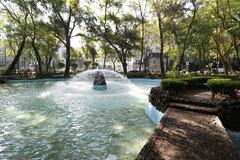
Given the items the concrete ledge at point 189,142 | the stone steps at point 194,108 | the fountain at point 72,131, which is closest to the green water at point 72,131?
the fountain at point 72,131

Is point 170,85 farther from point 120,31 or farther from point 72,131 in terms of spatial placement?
point 120,31

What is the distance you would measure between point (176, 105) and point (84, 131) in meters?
3.73

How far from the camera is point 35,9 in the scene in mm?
33344

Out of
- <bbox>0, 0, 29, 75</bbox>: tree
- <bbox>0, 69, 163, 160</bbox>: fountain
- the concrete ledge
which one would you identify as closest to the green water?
<bbox>0, 69, 163, 160</bbox>: fountain

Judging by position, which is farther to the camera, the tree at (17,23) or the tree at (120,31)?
the tree at (120,31)

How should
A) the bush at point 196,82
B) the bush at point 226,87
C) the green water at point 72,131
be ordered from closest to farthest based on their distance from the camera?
1. the green water at point 72,131
2. the bush at point 226,87
3. the bush at point 196,82

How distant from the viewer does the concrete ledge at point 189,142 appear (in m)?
5.13

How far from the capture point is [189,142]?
6012 millimetres

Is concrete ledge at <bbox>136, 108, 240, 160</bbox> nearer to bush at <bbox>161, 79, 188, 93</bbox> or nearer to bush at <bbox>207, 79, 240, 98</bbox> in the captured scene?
bush at <bbox>207, 79, 240, 98</bbox>

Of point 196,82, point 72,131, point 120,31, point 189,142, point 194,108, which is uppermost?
point 120,31

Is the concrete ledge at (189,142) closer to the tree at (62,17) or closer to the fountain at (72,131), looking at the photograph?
the fountain at (72,131)

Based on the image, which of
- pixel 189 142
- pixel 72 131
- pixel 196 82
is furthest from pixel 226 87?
pixel 196 82

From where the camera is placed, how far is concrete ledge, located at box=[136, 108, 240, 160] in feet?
16.8

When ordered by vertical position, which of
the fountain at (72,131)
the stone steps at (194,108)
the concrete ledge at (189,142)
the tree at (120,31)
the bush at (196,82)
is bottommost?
the fountain at (72,131)
